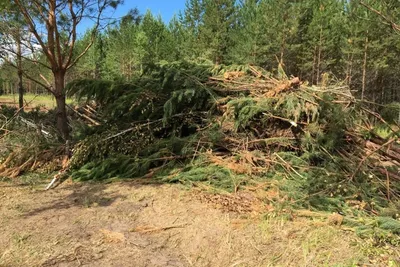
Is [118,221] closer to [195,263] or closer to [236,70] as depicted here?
[195,263]

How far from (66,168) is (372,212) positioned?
3.94 metres

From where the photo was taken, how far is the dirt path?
272cm

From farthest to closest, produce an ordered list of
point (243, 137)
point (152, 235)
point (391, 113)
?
point (243, 137) < point (391, 113) < point (152, 235)

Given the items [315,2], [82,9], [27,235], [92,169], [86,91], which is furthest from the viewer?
[315,2]

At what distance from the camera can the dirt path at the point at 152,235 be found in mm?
2719

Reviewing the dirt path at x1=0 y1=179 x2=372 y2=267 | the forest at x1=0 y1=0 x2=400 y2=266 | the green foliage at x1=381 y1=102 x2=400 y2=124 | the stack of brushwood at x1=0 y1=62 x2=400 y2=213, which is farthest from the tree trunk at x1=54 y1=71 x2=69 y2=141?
the green foliage at x1=381 y1=102 x2=400 y2=124

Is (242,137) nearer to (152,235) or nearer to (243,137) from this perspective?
(243,137)

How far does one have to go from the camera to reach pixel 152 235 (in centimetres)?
316

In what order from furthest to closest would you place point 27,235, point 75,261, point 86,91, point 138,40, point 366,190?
point 138,40 → point 86,91 → point 366,190 → point 27,235 → point 75,261

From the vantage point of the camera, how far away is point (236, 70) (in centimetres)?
564

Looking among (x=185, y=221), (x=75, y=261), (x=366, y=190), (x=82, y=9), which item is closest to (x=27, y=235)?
(x=75, y=261)

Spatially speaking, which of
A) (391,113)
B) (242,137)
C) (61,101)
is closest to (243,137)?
(242,137)

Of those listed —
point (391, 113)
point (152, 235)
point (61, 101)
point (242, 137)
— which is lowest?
point (152, 235)

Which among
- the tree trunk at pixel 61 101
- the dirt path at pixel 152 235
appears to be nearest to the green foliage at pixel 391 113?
the dirt path at pixel 152 235
